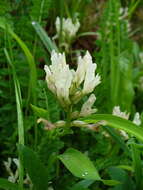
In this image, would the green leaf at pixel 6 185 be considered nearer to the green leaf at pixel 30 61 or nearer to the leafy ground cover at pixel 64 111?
the leafy ground cover at pixel 64 111

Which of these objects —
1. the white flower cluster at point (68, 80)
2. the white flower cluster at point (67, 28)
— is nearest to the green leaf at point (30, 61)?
the white flower cluster at point (68, 80)

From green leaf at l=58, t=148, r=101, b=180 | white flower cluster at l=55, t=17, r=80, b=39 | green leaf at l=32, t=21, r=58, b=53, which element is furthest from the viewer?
white flower cluster at l=55, t=17, r=80, b=39

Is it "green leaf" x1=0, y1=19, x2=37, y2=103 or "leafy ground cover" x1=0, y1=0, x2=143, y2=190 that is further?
"green leaf" x1=0, y1=19, x2=37, y2=103

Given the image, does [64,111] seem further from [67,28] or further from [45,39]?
[67,28]

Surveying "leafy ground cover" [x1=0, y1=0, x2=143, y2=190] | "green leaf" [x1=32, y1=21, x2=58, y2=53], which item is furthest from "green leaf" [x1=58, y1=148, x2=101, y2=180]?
A: "green leaf" [x1=32, y1=21, x2=58, y2=53]

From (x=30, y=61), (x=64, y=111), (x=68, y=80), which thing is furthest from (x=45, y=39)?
(x=68, y=80)

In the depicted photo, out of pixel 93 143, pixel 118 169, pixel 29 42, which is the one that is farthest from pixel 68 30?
pixel 118 169

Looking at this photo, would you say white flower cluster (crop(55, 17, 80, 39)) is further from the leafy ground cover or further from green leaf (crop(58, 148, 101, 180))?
green leaf (crop(58, 148, 101, 180))
